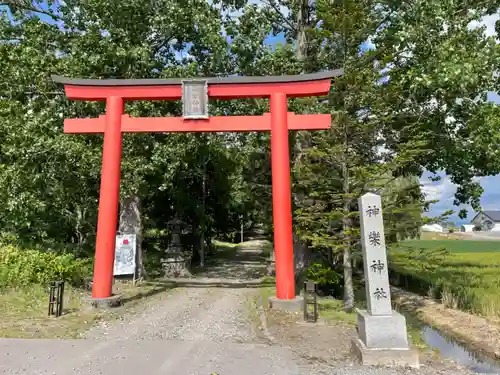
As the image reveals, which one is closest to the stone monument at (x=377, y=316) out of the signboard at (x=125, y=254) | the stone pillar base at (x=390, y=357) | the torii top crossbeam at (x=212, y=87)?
the stone pillar base at (x=390, y=357)

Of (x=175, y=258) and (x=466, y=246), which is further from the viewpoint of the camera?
(x=466, y=246)

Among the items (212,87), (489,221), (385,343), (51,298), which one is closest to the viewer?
(385,343)

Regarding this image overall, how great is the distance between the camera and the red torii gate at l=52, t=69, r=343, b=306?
8.93 metres

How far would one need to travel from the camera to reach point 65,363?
16.5 ft

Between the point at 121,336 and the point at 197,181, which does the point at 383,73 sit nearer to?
the point at 121,336

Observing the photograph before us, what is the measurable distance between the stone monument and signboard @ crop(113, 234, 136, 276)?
8.93 m

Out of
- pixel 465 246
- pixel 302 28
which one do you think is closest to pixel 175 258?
pixel 302 28

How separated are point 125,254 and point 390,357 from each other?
9835 mm

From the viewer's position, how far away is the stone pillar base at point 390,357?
513 centimetres

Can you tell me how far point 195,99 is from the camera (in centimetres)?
933

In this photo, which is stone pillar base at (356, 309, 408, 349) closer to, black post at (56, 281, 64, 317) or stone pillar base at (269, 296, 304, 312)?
stone pillar base at (269, 296, 304, 312)

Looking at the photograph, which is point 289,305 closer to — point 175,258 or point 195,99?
point 195,99

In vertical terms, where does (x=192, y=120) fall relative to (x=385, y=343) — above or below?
above

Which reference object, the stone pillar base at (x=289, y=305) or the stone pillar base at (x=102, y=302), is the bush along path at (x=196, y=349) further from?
the stone pillar base at (x=102, y=302)
